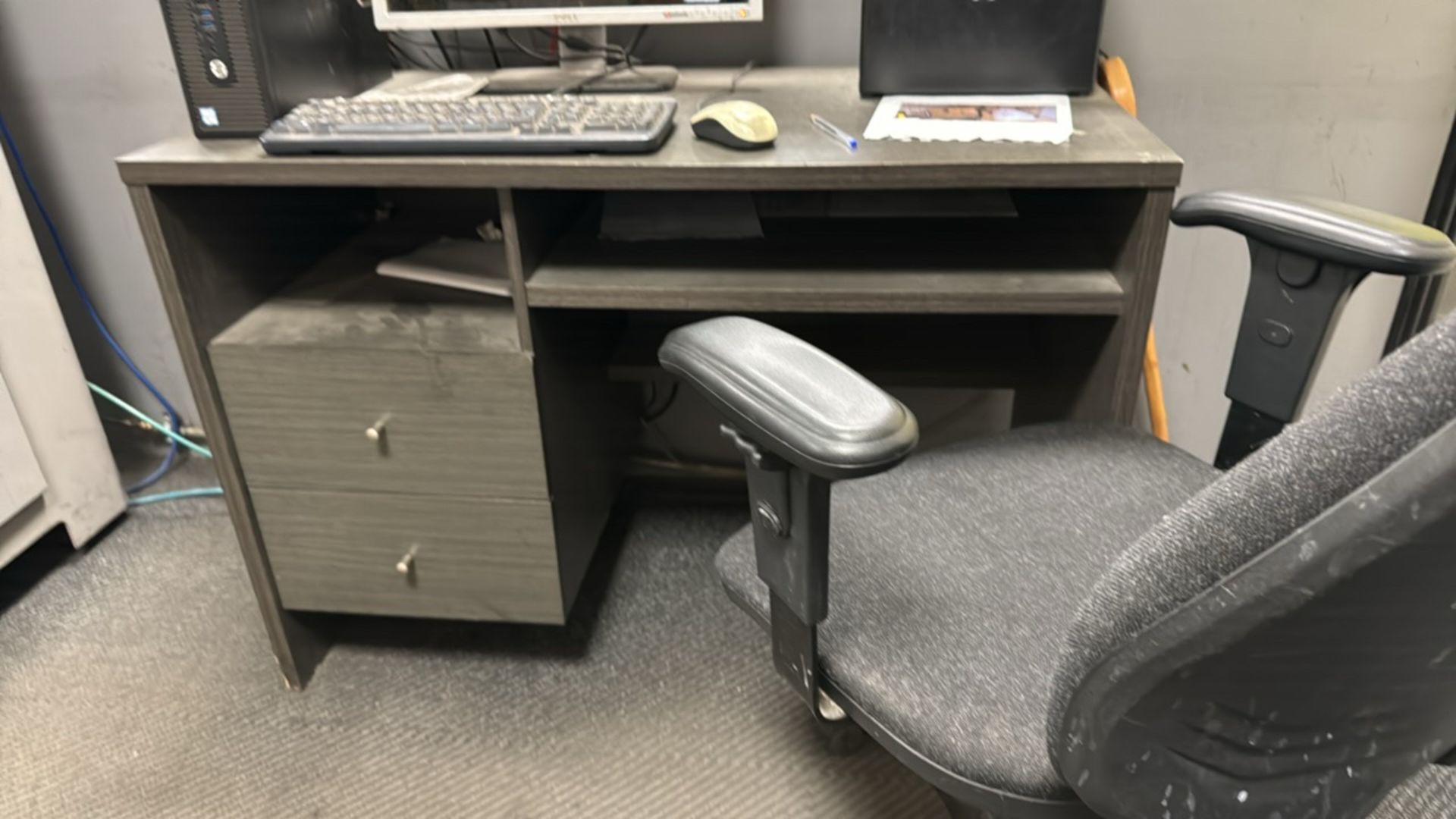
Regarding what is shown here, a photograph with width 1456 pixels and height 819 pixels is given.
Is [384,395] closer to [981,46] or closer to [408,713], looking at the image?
[408,713]

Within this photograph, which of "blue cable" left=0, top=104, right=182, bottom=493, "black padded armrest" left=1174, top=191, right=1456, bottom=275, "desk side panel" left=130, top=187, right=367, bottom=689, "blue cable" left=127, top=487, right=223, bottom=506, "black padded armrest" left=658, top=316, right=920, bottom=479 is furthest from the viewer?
"blue cable" left=127, top=487, right=223, bottom=506

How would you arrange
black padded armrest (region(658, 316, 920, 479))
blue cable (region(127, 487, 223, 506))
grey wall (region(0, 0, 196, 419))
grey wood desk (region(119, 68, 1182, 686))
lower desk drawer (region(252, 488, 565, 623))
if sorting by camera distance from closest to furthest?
black padded armrest (region(658, 316, 920, 479)), grey wood desk (region(119, 68, 1182, 686)), lower desk drawer (region(252, 488, 565, 623)), grey wall (region(0, 0, 196, 419)), blue cable (region(127, 487, 223, 506))

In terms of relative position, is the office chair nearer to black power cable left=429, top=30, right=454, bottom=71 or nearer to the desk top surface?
the desk top surface

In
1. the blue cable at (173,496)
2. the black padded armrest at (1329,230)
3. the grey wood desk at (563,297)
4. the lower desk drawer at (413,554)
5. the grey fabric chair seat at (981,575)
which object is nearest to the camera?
the grey fabric chair seat at (981,575)

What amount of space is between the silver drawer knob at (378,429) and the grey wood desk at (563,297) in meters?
0.01

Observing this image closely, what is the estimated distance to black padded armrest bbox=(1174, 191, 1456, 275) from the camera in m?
0.78

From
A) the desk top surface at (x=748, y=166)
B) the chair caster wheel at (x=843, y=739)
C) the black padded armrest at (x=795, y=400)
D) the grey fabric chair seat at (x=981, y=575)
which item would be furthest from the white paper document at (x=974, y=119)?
the chair caster wheel at (x=843, y=739)

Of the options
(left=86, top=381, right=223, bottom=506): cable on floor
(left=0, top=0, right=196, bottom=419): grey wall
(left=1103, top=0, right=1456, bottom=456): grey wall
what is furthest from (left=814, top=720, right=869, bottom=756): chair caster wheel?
(left=0, top=0, right=196, bottom=419): grey wall

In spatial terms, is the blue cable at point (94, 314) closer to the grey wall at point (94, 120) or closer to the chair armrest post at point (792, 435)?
the grey wall at point (94, 120)

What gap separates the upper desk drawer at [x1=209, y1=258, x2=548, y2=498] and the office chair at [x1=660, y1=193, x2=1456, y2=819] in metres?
0.40

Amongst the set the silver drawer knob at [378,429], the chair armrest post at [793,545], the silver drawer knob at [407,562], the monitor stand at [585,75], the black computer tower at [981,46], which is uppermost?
the black computer tower at [981,46]

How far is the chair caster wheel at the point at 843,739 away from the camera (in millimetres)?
1234

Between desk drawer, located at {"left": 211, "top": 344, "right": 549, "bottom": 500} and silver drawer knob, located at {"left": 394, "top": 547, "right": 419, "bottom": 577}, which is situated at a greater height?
desk drawer, located at {"left": 211, "top": 344, "right": 549, "bottom": 500}

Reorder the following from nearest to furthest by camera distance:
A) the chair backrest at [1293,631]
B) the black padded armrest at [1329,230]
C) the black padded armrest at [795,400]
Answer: the chair backrest at [1293,631] → the black padded armrest at [795,400] → the black padded armrest at [1329,230]
